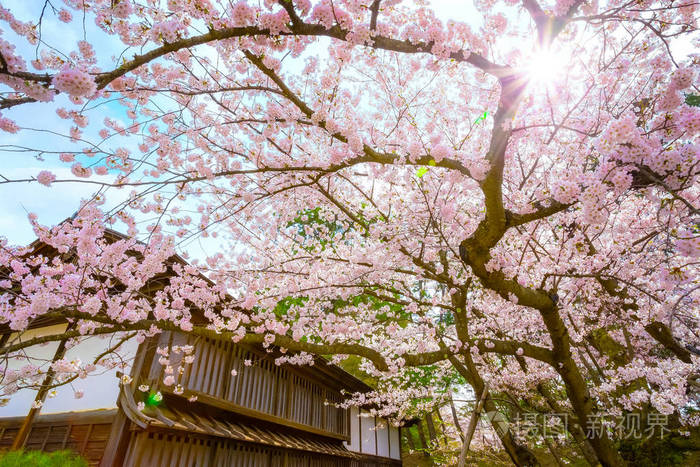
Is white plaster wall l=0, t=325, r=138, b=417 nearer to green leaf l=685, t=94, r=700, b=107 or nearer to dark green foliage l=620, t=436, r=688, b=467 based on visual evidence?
dark green foliage l=620, t=436, r=688, b=467

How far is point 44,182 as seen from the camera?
12.1 feet

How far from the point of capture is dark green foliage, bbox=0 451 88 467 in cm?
518

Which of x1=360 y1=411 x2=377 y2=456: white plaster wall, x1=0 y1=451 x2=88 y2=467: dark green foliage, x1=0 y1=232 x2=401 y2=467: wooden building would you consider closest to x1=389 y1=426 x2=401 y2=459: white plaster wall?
x1=360 y1=411 x2=377 y2=456: white plaster wall

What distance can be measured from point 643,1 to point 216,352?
8.51 m

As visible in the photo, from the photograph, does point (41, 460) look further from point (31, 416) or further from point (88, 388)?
point (31, 416)

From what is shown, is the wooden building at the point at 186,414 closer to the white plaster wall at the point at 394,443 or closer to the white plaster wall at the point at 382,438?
the white plaster wall at the point at 382,438

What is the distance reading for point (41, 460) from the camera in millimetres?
5312

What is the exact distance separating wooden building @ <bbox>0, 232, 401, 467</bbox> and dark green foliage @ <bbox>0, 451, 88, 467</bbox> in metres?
0.32

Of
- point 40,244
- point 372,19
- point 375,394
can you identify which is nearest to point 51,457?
point 40,244

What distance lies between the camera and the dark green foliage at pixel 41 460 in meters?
5.18

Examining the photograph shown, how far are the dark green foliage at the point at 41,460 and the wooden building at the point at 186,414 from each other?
0.32 meters

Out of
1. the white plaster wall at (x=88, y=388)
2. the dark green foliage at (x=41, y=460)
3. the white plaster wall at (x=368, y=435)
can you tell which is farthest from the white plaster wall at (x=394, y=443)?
the dark green foliage at (x=41, y=460)

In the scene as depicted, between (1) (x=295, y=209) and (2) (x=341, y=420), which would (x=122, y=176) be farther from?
(2) (x=341, y=420)

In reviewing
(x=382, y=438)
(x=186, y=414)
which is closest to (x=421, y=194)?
(x=186, y=414)
